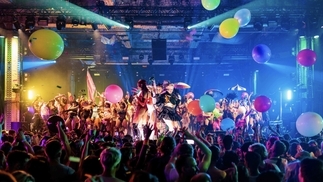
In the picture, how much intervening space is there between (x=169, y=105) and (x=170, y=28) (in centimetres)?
824

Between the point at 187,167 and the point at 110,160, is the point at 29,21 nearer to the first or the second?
the point at 110,160

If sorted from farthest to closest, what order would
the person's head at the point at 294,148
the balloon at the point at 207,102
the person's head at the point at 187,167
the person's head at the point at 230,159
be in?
the balloon at the point at 207,102, the person's head at the point at 294,148, the person's head at the point at 230,159, the person's head at the point at 187,167

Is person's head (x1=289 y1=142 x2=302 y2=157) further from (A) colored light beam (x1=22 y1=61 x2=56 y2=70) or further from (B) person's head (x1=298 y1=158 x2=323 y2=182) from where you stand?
(A) colored light beam (x1=22 y1=61 x2=56 y2=70)

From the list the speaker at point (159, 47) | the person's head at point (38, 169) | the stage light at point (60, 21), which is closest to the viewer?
the person's head at point (38, 169)

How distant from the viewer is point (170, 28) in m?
19.4

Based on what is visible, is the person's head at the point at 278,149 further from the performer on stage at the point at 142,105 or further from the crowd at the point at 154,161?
the performer on stage at the point at 142,105

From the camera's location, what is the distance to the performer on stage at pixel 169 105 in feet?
38.9

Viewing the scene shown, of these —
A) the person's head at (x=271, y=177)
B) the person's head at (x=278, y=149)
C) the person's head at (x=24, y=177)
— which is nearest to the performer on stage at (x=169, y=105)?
the person's head at (x=278, y=149)

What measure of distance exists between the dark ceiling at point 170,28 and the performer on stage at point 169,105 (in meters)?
3.60

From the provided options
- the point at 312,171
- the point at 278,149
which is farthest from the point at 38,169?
the point at 278,149

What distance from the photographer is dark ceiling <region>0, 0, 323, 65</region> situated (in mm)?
14312

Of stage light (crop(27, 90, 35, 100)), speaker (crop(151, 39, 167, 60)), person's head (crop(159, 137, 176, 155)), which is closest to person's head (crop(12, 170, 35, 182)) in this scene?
person's head (crop(159, 137, 176, 155))

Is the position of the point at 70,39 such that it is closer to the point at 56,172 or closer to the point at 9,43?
the point at 9,43

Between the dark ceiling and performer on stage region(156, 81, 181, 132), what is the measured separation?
11.8 feet
